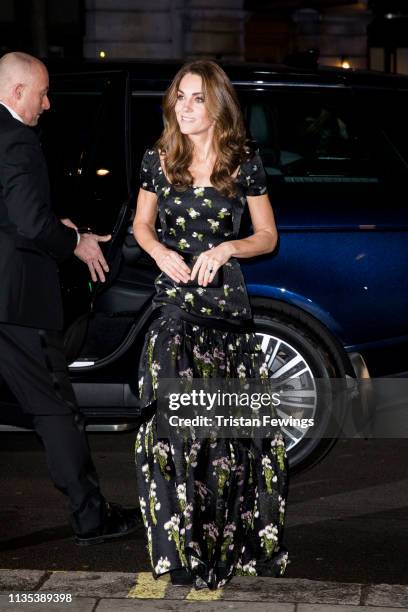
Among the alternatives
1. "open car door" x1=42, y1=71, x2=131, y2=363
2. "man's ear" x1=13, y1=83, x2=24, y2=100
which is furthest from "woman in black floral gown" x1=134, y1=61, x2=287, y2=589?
"open car door" x1=42, y1=71, x2=131, y2=363

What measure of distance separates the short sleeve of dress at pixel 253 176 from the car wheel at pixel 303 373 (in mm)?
1292

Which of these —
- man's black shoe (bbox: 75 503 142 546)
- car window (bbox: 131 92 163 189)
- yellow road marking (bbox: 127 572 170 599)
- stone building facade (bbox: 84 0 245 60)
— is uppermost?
car window (bbox: 131 92 163 189)

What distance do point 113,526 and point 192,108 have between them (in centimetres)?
161

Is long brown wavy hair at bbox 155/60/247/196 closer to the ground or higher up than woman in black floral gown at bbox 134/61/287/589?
higher up

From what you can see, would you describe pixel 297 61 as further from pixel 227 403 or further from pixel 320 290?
pixel 227 403

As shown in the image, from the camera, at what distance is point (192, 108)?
15.8 ft

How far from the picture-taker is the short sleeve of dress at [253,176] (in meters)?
4.93

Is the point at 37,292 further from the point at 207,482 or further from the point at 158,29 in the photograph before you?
the point at 158,29

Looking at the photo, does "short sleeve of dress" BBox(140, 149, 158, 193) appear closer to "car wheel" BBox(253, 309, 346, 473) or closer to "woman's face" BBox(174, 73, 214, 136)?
"woman's face" BBox(174, 73, 214, 136)

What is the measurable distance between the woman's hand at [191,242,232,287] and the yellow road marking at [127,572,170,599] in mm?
985

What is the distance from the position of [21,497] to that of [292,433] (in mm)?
1177

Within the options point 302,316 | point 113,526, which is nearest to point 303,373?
point 302,316

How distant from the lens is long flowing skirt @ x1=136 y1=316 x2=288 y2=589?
15.7 feet

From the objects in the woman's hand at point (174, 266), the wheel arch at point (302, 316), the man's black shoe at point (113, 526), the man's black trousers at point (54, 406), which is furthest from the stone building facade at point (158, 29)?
the woman's hand at point (174, 266)
